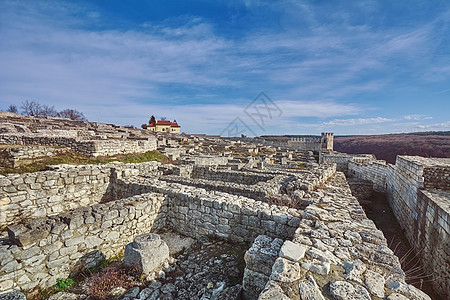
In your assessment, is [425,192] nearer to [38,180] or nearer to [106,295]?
[106,295]

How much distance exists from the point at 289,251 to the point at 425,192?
8.40m

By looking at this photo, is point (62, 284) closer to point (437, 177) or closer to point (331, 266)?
point (331, 266)

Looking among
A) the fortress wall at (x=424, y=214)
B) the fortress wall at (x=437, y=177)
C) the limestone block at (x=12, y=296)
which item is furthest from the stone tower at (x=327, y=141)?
the limestone block at (x=12, y=296)

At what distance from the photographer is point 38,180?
6.29 metres

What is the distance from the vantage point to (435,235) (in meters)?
6.06

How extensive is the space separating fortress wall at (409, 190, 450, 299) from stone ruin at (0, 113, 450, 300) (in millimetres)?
33

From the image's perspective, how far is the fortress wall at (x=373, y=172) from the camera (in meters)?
14.5

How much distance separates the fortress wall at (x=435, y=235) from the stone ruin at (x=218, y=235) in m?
0.03

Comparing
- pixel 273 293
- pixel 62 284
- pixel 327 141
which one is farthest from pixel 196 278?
pixel 327 141

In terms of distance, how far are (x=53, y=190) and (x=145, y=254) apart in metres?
5.14

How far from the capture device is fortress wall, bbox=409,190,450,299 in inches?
214

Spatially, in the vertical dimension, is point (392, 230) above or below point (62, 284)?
below

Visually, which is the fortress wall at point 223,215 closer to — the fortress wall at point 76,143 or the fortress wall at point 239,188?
the fortress wall at point 239,188

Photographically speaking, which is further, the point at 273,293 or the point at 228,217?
the point at 228,217
